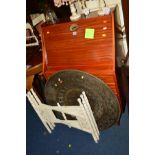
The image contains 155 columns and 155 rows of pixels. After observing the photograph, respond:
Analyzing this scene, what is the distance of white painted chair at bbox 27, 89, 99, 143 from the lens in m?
1.61

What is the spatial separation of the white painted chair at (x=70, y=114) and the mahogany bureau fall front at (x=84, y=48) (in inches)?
8.4

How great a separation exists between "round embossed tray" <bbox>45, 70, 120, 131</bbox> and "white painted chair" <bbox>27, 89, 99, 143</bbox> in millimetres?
52

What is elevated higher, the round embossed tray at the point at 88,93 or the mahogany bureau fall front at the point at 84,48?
the mahogany bureau fall front at the point at 84,48

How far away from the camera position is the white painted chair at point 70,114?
1.61 metres

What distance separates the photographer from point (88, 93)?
1.60 metres

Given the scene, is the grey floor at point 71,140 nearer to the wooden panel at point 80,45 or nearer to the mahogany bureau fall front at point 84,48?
the mahogany bureau fall front at point 84,48

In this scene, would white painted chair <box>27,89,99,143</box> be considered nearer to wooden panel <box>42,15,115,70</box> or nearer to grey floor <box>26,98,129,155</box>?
grey floor <box>26,98,129,155</box>

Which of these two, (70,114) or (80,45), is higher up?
(80,45)

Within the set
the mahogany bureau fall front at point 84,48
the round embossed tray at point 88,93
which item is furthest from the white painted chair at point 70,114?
the mahogany bureau fall front at point 84,48

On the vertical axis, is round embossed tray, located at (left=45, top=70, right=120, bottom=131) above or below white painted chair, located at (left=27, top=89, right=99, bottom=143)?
above

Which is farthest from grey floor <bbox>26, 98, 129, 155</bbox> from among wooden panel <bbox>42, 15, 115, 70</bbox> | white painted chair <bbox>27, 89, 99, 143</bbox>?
wooden panel <bbox>42, 15, 115, 70</bbox>

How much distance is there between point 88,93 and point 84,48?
12.5 inches

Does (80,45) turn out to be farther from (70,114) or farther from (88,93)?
(70,114)

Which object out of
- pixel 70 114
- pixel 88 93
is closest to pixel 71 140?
pixel 70 114
